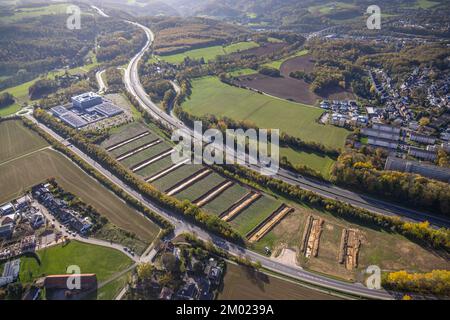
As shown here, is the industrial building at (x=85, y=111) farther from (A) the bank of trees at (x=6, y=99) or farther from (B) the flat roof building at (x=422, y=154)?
(B) the flat roof building at (x=422, y=154)

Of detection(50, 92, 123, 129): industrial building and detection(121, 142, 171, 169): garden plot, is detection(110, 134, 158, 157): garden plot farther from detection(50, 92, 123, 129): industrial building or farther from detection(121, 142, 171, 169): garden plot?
detection(50, 92, 123, 129): industrial building

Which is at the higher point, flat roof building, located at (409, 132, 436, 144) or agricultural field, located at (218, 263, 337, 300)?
flat roof building, located at (409, 132, 436, 144)

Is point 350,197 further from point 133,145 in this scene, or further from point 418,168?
point 133,145

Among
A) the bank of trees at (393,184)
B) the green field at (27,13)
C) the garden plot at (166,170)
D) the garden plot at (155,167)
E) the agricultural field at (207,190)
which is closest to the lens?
the bank of trees at (393,184)

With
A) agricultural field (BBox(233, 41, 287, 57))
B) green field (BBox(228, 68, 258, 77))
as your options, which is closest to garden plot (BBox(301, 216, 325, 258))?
green field (BBox(228, 68, 258, 77))

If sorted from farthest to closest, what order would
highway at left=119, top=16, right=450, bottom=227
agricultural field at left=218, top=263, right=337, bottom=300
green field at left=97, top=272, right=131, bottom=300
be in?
1. highway at left=119, top=16, right=450, bottom=227
2. green field at left=97, top=272, right=131, bottom=300
3. agricultural field at left=218, top=263, right=337, bottom=300

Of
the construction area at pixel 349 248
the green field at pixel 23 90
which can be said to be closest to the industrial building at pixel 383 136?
the construction area at pixel 349 248

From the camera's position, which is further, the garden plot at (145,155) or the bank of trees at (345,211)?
the garden plot at (145,155)
